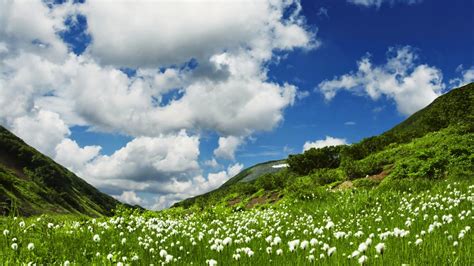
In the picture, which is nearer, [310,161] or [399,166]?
[399,166]

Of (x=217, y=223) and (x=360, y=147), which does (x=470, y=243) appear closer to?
(x=217, y=223)

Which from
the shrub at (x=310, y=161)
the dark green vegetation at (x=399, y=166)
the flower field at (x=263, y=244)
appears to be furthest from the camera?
the shrub at (x=310, y=161)

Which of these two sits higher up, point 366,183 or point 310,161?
point 310,161

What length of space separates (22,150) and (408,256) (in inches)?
7094

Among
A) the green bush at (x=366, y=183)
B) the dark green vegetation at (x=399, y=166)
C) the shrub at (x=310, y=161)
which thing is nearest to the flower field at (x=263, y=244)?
the dark green vegetation at (x=399, y=166)

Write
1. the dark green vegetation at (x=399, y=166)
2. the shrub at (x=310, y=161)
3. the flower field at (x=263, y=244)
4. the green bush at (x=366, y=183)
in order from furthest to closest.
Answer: the shrub at (x=310, y=161) → the green bush at (x=366, y=183) → the dark green vegetation at (x=399, y=166) → the flower field at (x=263, y=244)

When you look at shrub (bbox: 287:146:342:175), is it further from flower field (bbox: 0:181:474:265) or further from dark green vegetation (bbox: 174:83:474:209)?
flower field (bbox: 0:181:474:265)

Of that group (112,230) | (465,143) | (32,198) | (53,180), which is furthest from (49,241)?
(53,180)

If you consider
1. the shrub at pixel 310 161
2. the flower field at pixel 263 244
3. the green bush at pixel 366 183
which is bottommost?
the flower field at pixel 263 244

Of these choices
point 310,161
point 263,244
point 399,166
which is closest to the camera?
point 263,244

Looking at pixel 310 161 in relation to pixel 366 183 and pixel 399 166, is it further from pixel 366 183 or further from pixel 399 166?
pixel 366 183

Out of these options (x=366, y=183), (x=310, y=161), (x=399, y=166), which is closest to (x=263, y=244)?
(x=366, y=183)

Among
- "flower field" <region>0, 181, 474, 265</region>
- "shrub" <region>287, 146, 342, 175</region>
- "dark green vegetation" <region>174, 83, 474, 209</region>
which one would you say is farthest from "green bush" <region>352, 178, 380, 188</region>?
"shrub" <region>287, 146, 342, 175</region>

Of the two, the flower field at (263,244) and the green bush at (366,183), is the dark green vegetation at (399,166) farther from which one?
the flower field at (263,244)
